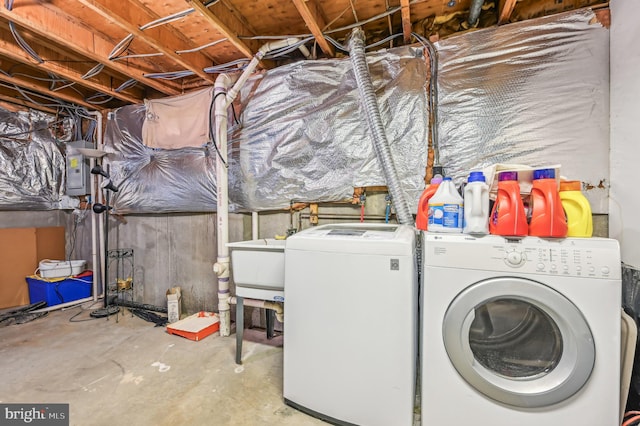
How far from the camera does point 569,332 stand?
1.07 metres

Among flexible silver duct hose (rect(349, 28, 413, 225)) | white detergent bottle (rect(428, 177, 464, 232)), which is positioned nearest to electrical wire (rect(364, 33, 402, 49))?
flexible silver duct hose (rect(349, 28, 413, 225))

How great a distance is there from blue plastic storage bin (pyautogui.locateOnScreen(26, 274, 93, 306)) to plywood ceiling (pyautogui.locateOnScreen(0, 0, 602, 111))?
202 centimetres

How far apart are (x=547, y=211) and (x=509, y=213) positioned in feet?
0.44

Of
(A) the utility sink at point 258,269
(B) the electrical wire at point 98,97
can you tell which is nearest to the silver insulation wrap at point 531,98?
(A) the utility sink at point 258,269

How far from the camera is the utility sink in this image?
181 cm

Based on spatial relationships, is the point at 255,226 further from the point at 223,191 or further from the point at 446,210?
the point at 446,210

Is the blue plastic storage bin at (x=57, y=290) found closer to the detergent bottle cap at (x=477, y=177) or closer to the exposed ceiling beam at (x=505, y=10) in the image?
the detergent bottle cap at (x=477, y=177)

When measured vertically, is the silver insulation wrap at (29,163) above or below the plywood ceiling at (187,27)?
below

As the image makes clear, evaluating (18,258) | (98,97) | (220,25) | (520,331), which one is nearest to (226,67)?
(220,25)

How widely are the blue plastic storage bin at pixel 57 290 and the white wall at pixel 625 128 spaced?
4787 millimetres

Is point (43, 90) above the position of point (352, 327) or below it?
above

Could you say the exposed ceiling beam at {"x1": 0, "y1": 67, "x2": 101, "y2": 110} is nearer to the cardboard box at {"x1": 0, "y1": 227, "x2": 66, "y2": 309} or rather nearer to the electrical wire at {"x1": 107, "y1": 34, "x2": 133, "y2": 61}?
the electrical wire at {"x1": 107, "y1": 34, "x2": 133, "y2": 61}

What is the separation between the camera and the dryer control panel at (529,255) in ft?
3.45

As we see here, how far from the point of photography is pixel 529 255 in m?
1.12
